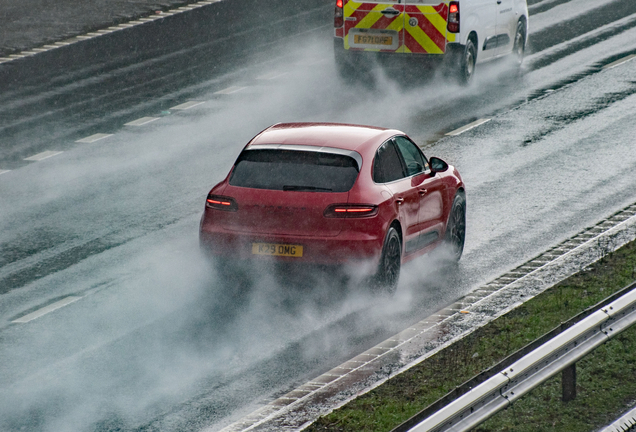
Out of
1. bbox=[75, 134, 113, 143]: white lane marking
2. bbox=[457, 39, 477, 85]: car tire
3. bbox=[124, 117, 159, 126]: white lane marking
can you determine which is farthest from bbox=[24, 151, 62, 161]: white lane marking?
bbox=[457, 39, 477, 85]: car tire

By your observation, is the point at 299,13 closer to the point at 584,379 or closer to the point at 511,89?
the point at 511,89

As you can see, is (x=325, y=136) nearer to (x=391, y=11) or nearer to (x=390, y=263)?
(x=390, y=263)

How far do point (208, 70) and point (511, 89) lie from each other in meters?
5.90

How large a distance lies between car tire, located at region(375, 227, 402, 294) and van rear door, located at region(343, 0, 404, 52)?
10.5 m

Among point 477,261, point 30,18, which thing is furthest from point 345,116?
point 30,18

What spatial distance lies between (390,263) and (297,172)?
1.16 m

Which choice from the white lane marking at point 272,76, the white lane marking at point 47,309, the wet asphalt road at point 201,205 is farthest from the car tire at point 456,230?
the white lane marking at point 272,76

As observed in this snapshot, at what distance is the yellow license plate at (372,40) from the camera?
20.7 meters

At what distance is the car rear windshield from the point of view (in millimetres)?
10201

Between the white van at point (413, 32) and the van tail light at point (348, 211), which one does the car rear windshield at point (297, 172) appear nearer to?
the van tail light at point (348, 211)

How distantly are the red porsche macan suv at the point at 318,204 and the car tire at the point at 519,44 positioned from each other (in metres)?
13.4

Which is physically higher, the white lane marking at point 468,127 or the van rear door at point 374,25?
the van rear door at point 374,25

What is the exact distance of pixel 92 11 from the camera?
27438 millimetres

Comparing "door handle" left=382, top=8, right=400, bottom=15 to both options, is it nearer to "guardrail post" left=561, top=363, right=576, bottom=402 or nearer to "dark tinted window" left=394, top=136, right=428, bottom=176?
"dark tinted window" left=394, top=136, right=428, bottom=176
